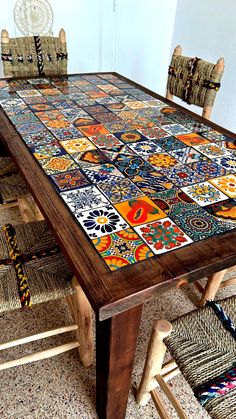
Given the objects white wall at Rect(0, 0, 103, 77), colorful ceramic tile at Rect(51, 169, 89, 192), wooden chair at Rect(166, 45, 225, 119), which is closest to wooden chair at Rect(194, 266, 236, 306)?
colorful ceramic tile at Rect(51, 169, 89, 192)

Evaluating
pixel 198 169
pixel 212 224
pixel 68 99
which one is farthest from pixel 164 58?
pixel 212 224

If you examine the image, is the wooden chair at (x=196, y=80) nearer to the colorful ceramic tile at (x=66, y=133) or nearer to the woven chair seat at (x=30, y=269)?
the colorful ceramic tile at (x=66, y=133)

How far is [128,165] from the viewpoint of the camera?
1.02 metres

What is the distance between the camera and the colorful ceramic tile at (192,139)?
1185 mm

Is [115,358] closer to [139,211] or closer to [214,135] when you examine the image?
[139,211]

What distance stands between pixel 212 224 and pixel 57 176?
458 mm

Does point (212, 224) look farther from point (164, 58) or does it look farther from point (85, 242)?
point (164, 58)

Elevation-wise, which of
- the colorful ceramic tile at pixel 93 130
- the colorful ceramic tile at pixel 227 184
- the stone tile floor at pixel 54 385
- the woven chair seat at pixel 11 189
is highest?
the colorful ceramic tile at pixel 93 130

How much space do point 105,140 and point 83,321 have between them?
632mm

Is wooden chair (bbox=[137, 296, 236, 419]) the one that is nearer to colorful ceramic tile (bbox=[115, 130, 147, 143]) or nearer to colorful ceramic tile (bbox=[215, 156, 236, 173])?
colorful ceramic tile (bbox=[215, 156, 236, 173])

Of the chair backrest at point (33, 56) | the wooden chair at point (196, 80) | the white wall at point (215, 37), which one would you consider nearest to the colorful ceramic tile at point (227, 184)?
the wooden chair at point (196, 80)

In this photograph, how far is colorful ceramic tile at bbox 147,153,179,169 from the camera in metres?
1.02

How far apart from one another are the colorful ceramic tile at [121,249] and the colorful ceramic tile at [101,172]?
0.25 m

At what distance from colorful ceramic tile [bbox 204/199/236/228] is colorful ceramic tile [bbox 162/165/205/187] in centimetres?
13
